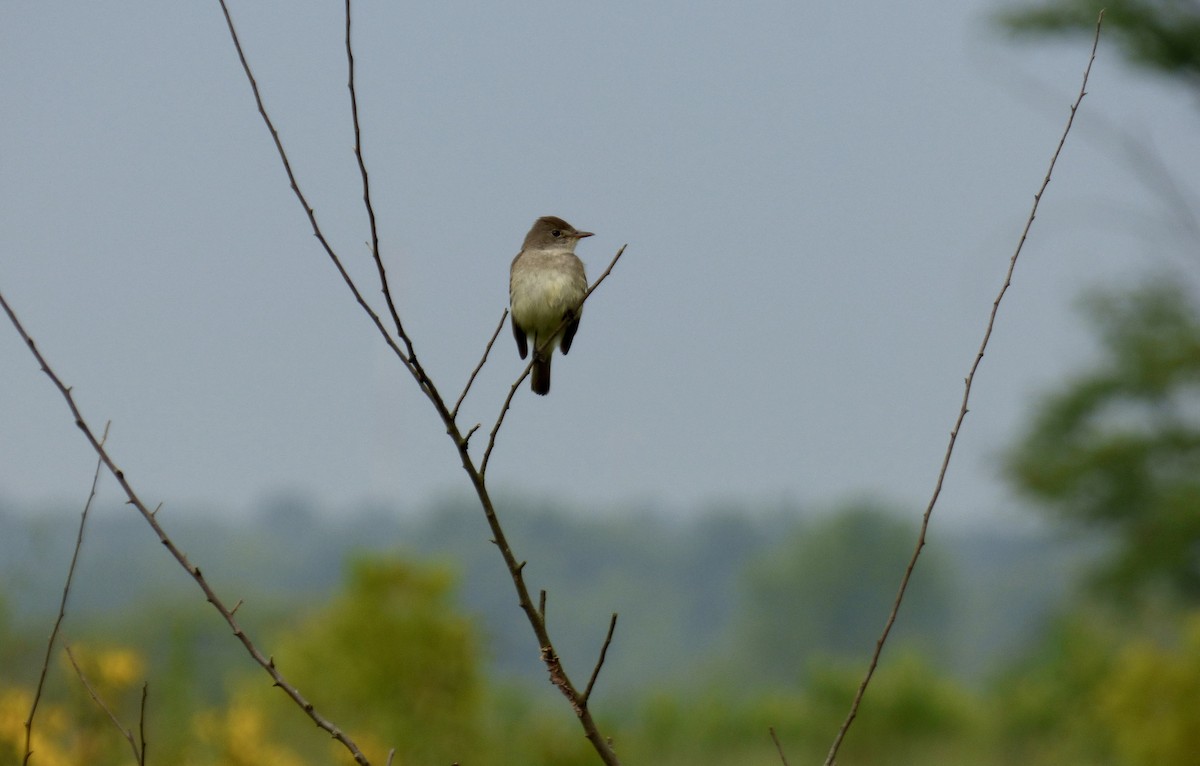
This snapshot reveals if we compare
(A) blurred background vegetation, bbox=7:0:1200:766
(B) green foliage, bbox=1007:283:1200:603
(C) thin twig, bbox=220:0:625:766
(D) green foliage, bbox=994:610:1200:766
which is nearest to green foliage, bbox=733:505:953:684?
(A) blurred background vegetation, bbox=7:0:1200:766

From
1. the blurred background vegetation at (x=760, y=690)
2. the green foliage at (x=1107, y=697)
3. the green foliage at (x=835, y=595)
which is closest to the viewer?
the blurred background vegetation at (x=760, y=690)

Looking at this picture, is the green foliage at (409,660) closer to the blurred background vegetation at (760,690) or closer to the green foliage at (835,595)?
the blurred background vegetation at (760,690)

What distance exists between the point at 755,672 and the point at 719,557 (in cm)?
2249

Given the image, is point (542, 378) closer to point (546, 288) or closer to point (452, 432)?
point (546, 288)

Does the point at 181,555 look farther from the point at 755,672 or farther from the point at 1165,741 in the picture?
the point at 755,672

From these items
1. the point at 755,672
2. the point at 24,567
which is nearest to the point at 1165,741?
the point at 24,567

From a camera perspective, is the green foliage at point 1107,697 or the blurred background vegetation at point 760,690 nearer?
the blurred background vegetation at point 760,690

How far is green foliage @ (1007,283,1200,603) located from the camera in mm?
18422

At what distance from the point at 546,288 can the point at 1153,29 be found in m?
17.0

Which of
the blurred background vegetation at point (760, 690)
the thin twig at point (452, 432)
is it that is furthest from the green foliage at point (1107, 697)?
the thin twig at point (452, 432)

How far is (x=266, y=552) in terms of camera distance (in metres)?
70.6

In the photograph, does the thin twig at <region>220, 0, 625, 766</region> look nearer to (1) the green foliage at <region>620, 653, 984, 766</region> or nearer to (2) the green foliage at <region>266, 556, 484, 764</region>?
(2) the green foliage at <region>266, 556, 484, 764</region>

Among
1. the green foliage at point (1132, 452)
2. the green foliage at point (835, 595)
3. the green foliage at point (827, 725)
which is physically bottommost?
the green foliage at point (827, 725)

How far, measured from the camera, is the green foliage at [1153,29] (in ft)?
60.4
